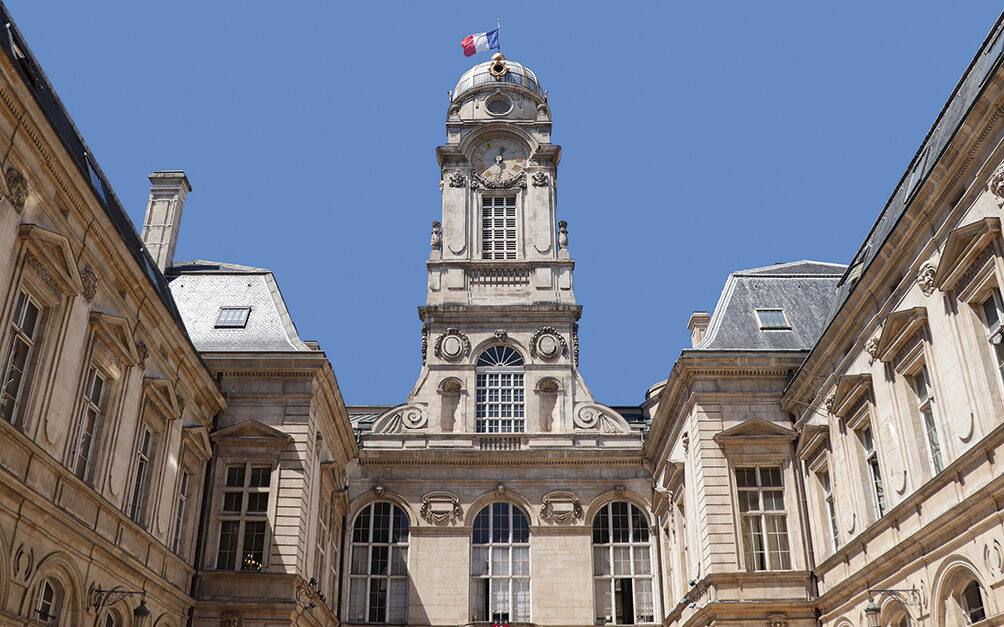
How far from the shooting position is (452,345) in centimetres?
3200

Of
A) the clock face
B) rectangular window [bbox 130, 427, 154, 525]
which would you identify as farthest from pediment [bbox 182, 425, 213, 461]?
the clock face

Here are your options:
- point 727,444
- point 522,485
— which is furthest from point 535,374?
point 727,444

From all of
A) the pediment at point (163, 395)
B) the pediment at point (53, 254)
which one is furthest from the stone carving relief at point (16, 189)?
the pediment at point (163, 395)

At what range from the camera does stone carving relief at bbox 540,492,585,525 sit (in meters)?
29.0

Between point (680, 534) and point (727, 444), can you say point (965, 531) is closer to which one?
point (727, 444)

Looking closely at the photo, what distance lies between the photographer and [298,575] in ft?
67.7

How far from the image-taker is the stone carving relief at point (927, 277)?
15.4 meters

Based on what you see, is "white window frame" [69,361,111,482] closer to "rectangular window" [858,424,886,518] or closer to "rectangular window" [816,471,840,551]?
"rectangular window" [858,424,886,518]

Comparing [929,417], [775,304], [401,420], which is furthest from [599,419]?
[929,417]

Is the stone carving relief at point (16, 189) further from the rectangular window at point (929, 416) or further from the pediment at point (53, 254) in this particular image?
the rectangular window at point (929, 416)

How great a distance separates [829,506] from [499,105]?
23.0 metres

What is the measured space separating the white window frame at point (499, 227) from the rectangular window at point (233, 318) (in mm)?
11689

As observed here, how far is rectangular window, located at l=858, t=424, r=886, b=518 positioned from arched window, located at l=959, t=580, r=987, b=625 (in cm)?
300

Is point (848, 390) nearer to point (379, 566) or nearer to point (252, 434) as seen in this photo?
point (252, 434)
